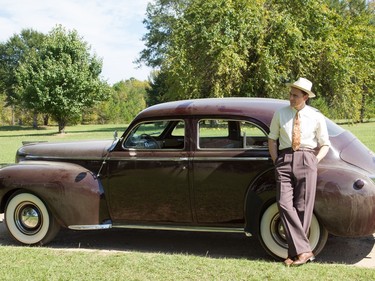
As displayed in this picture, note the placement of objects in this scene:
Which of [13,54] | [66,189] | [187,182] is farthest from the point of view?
[13,54]

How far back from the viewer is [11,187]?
5676 mm

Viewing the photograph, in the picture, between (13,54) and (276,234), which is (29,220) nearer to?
(276,234)

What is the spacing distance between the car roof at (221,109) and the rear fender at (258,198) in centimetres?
62

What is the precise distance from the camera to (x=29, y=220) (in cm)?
571

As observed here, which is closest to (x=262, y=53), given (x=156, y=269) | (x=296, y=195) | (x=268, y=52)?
(x=268, y=52)

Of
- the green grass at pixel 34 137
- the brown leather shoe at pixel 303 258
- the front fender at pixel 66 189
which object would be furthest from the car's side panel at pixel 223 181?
the green grass at pixel 34 137

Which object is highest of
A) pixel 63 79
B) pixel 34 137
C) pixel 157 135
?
pixel 63 79

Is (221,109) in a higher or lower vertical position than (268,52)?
lower

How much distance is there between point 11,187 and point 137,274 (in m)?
2.40

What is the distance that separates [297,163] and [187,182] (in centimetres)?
128

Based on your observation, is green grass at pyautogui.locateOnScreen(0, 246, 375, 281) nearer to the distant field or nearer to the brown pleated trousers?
the brown pleated trousers

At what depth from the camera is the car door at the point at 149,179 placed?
515 cm

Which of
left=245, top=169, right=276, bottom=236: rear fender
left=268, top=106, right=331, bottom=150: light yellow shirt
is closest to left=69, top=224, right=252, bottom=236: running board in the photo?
left=245, top=169, right=276, bottom=236: rear fender

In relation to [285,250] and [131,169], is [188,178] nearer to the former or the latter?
[131,169]
